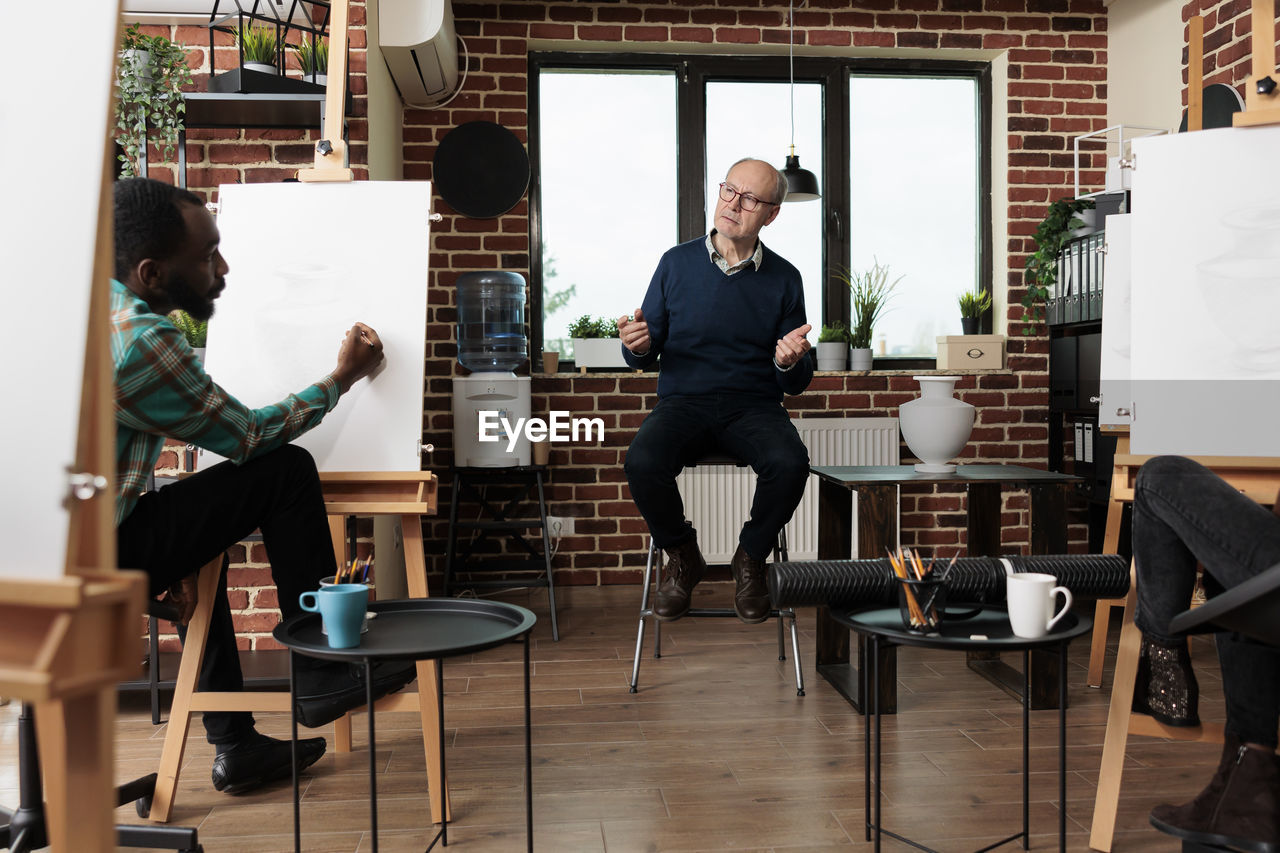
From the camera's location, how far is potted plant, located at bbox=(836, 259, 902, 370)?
13.5 feet

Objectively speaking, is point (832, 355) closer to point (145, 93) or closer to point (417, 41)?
point (417, 41)

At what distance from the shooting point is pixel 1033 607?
151 cm

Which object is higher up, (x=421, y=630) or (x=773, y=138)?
(x=773, y=138)

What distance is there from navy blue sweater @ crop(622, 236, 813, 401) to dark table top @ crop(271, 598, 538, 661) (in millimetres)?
1353

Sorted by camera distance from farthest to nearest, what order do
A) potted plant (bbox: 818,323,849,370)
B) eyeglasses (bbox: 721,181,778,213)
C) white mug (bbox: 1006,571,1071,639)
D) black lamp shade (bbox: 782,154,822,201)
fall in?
potted plant (bbox: 818,323,849,370) → black lamp shade (bbox: 782,154,822,201) → eyeglasses (bbox: 721,181,778,213) → white mug (bbox: 1006,571,1071,639)

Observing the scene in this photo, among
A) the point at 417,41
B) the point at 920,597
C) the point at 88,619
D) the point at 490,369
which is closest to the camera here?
the point at 88,619

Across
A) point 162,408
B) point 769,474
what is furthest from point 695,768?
point 162,408

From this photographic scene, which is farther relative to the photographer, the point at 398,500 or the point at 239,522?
the point at 398,500

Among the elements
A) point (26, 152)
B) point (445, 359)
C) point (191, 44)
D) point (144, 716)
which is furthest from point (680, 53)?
point (26, 152)

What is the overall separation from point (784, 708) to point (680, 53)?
2.83 metres

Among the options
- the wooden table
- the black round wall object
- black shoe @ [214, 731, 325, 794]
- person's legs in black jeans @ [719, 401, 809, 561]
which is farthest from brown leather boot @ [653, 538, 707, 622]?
the black round wall object

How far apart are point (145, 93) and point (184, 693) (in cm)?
159

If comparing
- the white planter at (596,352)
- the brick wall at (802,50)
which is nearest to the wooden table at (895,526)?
the brick wall at (802,50)

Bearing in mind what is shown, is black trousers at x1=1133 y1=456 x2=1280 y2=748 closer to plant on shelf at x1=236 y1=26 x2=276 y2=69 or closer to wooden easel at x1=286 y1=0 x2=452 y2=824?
wooden easel at x1=286 y1=0 x2=452 y2=824
